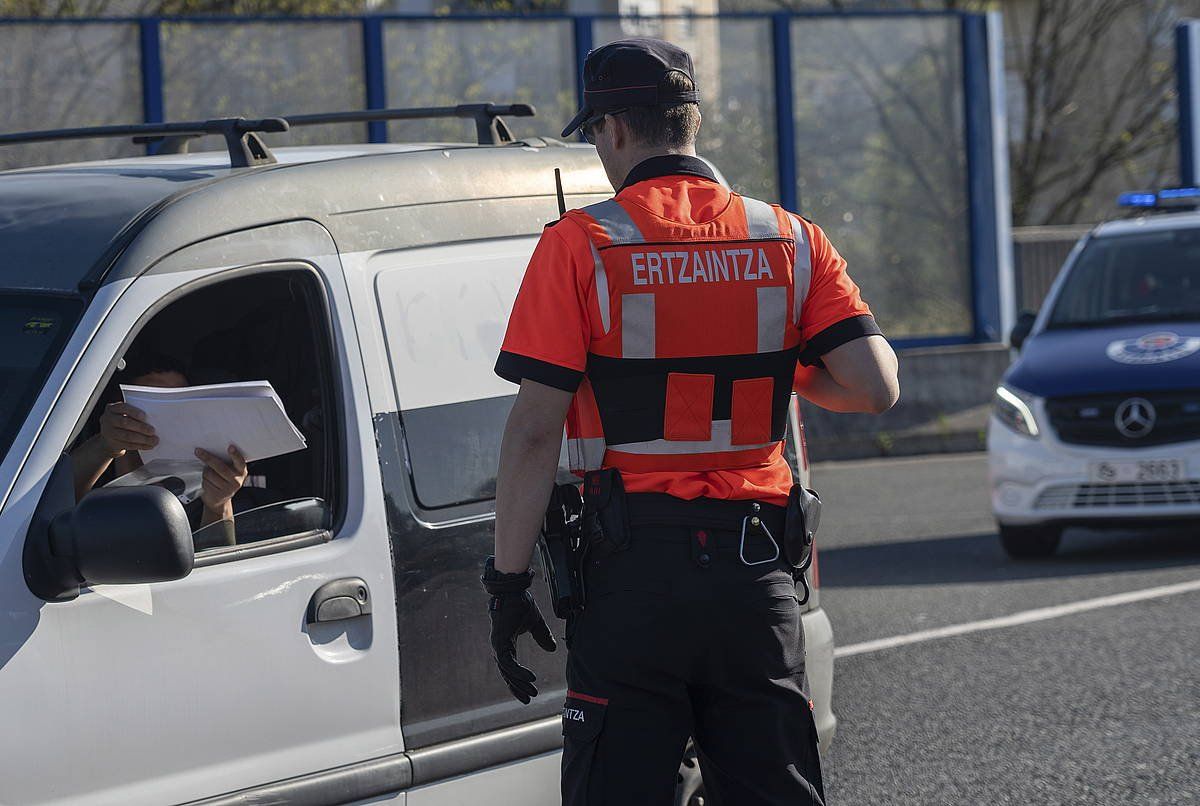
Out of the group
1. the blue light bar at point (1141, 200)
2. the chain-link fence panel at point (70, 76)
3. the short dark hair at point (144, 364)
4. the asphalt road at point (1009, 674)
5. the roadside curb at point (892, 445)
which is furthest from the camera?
the roadside curb at point (892, 445)

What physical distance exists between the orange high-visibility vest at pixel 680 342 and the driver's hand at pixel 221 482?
70 cm

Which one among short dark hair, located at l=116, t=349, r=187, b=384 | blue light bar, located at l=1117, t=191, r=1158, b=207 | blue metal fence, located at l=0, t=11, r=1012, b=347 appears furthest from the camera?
blue metal fence, located at l=0, t=11, r=1012, b=347

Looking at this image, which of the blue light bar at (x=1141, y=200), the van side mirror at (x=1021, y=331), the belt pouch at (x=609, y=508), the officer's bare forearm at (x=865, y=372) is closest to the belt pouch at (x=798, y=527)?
the officer's bare forearm at (x=865, y=372)

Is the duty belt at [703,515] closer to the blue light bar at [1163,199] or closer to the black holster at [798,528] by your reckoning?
the black holster at [798,528]

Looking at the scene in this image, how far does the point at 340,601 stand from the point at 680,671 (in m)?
0.75

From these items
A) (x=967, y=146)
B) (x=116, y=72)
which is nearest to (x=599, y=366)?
(x=116, y=72)

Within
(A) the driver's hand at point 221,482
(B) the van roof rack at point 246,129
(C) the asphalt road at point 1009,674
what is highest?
(B) the van roof rack at point 246,129

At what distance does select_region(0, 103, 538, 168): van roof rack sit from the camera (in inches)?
142

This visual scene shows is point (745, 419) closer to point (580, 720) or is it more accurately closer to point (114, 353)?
point (580, 720)

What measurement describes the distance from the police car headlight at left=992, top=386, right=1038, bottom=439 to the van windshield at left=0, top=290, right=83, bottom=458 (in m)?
6.75

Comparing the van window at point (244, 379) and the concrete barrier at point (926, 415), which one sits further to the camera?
the concrete barrier at point (926, 415)

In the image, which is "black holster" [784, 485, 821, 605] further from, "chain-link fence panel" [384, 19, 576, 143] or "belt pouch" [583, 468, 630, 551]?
"chain-link fence panel" [384, 19, 576, 143]

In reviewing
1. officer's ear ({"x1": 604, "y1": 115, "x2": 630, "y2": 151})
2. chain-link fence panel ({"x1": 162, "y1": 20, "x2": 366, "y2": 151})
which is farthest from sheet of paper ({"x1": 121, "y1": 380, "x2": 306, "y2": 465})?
chain-link fence panel ({"x1": 162, "y1": 20, "x2": 366, "y2": 151})

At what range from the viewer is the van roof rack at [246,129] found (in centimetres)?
360
